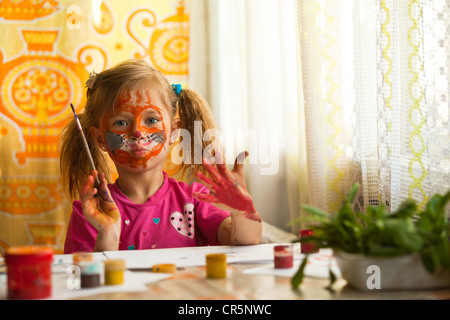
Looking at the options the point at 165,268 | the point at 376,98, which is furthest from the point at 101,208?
the point at 376,98

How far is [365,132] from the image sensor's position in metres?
1.57

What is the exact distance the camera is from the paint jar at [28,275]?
2.26 ft

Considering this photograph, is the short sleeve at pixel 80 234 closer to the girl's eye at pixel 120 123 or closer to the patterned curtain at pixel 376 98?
the girl's eye at pixel 120 123

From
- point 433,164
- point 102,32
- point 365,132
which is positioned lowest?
point 433,164

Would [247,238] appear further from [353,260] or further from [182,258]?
[353,260]

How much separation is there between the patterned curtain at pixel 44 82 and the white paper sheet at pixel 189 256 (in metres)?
1.26

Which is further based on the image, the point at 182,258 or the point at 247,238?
the point at 247,238

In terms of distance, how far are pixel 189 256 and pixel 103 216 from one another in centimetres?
30

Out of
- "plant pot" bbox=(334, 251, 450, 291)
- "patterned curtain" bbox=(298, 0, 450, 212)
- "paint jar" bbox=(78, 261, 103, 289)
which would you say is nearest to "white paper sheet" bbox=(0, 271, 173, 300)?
"paint jar" bbox=(78, 261, 103, 289)

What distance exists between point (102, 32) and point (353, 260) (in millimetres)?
1862

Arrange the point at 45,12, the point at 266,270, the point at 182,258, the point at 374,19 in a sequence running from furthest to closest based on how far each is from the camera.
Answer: the point at 45,12 < the point at 374,19 < the point at 182,258 < the point at 266,270

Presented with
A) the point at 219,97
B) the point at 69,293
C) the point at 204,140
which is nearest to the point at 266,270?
the point at 69,293

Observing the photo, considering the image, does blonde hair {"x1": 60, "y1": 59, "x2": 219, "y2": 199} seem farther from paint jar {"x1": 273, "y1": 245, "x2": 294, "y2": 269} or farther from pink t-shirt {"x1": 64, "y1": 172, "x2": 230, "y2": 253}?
paint jar {"x1": 273, "y1": 245, "x2": 294, "y2": 269}

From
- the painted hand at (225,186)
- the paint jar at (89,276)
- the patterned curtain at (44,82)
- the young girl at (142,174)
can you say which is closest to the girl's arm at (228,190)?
the painted hand at (225,186)
